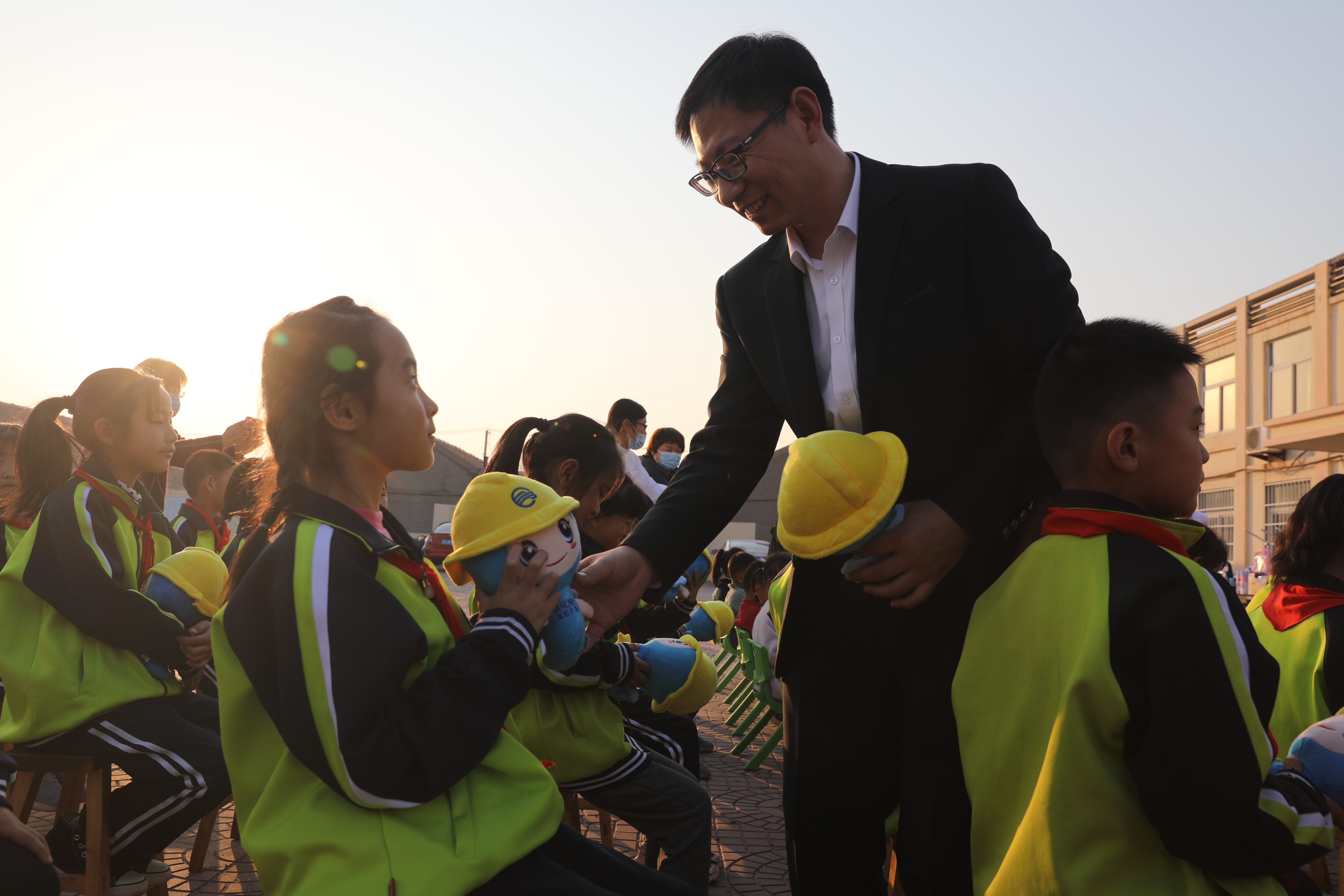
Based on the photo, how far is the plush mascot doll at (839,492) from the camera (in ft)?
5.32

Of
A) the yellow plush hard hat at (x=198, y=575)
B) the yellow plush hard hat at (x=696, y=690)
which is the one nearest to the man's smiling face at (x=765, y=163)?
the yellow plush hard hat at (x=696, y=690)

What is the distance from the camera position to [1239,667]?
1.37 meters

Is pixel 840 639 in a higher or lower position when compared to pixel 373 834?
higher

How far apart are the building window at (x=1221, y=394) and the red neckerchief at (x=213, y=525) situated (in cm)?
2846

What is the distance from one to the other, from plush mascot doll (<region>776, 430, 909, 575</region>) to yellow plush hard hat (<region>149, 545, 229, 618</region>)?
2.28 m

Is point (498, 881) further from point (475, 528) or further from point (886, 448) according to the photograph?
point (886, 448)

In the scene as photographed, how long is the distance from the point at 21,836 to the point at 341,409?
1.13 metres

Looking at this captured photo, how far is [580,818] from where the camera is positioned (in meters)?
3.77

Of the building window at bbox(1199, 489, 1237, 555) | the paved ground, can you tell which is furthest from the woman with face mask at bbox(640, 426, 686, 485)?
the building window at bbox(1199, 489, 1237, 555)

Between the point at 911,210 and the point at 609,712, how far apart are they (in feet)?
5.73

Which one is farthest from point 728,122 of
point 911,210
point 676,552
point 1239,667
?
point 1239,667

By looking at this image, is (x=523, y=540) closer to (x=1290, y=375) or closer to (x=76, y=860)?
(x=76, y=860)

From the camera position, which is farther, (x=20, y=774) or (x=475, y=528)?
(x=20, y=774)

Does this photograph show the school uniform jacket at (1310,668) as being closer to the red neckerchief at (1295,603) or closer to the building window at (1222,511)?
the red neckerchief at (1295,603)
